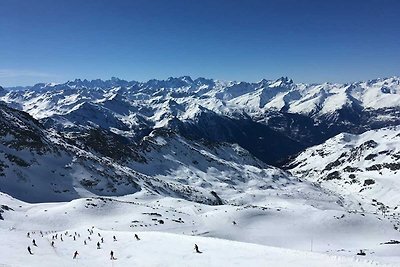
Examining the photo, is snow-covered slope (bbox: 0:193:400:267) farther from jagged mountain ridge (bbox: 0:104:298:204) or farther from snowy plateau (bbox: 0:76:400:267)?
jagged mountain ridge (bbox: 0:104:298:204)

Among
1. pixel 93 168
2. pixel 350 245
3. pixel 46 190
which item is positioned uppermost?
pixel 93 168

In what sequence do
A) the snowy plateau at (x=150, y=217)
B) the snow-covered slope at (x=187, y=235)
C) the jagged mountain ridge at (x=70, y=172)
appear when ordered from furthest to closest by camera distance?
the jagged mountain ridge at (x=70, y=172)
the snowy plateau at (x=150, y=217)
the snow-covered slope at (x=187, y=235)

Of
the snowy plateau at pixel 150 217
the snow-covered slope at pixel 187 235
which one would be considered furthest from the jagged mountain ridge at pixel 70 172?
the snow-covered slope at pixel 187 235

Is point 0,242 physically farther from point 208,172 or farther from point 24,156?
point 208,172

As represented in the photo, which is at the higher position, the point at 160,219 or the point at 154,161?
the point at 154,161

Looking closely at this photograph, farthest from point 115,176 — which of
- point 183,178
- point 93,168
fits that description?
→ point 183,178

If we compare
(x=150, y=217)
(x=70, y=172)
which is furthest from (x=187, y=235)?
(x=70, y=172)

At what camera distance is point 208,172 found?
19650cm

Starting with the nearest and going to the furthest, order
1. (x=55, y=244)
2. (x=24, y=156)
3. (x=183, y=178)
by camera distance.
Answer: (x=55, y=244)
(x=24, y=156)
(x=183, y=178)

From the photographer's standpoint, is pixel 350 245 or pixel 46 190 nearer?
pixel 350 245

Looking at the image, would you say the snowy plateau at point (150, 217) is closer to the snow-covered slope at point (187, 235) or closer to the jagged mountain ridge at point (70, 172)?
the snow-covered slope at point (187, 235)

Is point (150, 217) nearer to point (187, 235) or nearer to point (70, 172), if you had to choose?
point (187, 235)

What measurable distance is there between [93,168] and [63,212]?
5564cm

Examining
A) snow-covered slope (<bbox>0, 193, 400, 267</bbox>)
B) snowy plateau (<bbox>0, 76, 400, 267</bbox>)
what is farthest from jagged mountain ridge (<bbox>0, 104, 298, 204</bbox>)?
snow-covered slope (<bbox>0, 193, 400, 267</bbox>)
